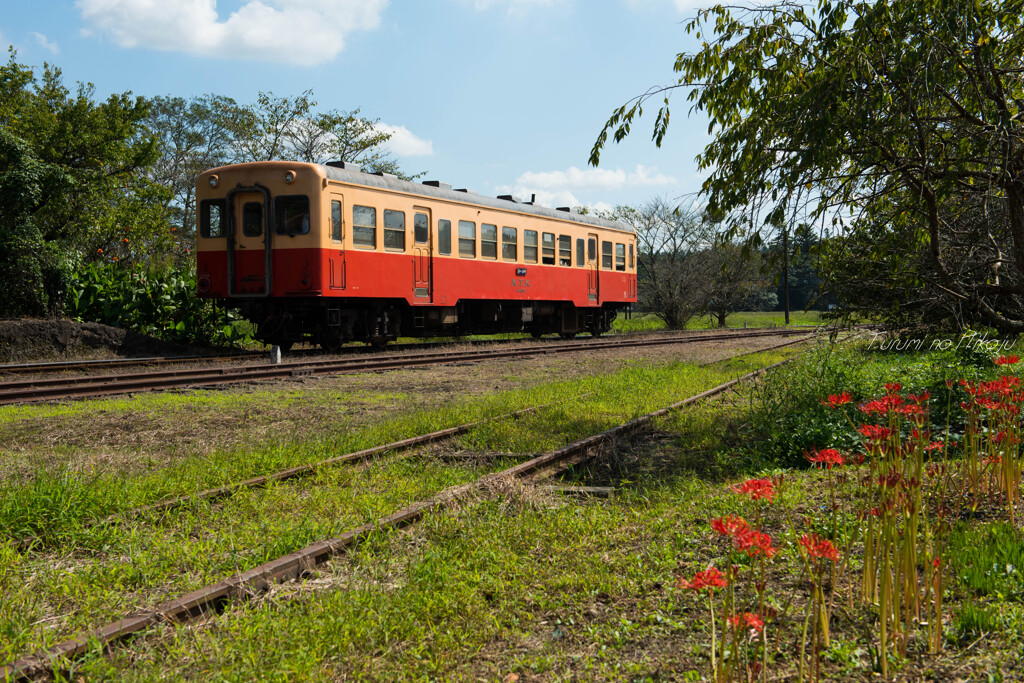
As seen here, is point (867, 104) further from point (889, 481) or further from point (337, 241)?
point (337, 241)

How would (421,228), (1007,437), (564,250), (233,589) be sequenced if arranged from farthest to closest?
(564,250) < (421,228) < (1007,437) < (233,589)

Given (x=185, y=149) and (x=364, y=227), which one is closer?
(x=364, y=227)

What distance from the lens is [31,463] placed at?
5980mm

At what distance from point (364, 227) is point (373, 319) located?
226 cm

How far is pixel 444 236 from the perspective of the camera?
17281 millimetres

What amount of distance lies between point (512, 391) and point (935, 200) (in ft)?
18.4

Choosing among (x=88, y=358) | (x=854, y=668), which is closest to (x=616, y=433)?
(x=854, y=668)

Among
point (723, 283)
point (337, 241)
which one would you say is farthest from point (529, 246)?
point (723, 283)

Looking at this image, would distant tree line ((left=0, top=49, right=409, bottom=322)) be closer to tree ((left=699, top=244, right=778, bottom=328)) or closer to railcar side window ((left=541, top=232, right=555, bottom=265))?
railcar side window ((left=541, top=232, right=555, bottom=265))

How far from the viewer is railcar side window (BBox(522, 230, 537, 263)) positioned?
2014cm

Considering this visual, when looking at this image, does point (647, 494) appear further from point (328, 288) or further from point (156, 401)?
point (328, 288)

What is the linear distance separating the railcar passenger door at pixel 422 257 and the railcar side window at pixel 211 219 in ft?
12.6

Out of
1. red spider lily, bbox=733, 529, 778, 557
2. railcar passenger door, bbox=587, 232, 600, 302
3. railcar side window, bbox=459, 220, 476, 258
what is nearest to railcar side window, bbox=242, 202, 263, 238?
railcar side window, bbox=459, 220, 476, 258

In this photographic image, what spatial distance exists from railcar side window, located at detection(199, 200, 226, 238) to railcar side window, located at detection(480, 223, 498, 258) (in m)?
6.03
